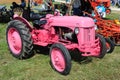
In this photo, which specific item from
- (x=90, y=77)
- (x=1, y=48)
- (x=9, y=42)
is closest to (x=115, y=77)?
(x=90, y=77)

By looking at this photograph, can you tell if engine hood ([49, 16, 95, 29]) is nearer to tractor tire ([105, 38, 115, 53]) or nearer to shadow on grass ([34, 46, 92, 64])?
shadow on grass ([34, 46, 92, 64])

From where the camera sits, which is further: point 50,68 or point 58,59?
point 50,68

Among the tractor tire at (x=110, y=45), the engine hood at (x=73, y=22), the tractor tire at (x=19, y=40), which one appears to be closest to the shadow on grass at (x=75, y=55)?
the tractor tire at (x=19, y=40)

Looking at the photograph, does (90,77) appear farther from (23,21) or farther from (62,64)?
(23,21)

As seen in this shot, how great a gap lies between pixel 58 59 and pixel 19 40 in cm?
141

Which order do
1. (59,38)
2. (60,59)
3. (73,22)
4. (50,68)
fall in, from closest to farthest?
1. (60,59)
2. (73,22)
3. (50,68)
4. (59,38)

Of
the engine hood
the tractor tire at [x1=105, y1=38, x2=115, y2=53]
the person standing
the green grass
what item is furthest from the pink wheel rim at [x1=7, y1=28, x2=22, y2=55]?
the person standing

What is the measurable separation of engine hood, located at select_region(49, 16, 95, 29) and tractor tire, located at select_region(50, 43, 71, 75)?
2.14 ft

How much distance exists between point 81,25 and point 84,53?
0.63 meters

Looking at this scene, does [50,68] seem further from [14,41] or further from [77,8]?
[77,8]

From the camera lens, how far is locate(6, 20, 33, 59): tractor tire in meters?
6.70

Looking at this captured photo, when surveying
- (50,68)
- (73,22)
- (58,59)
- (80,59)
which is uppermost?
(73,22)

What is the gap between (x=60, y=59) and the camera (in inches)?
237

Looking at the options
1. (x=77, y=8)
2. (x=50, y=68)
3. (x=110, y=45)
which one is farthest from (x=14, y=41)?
(x=77, y=8)
